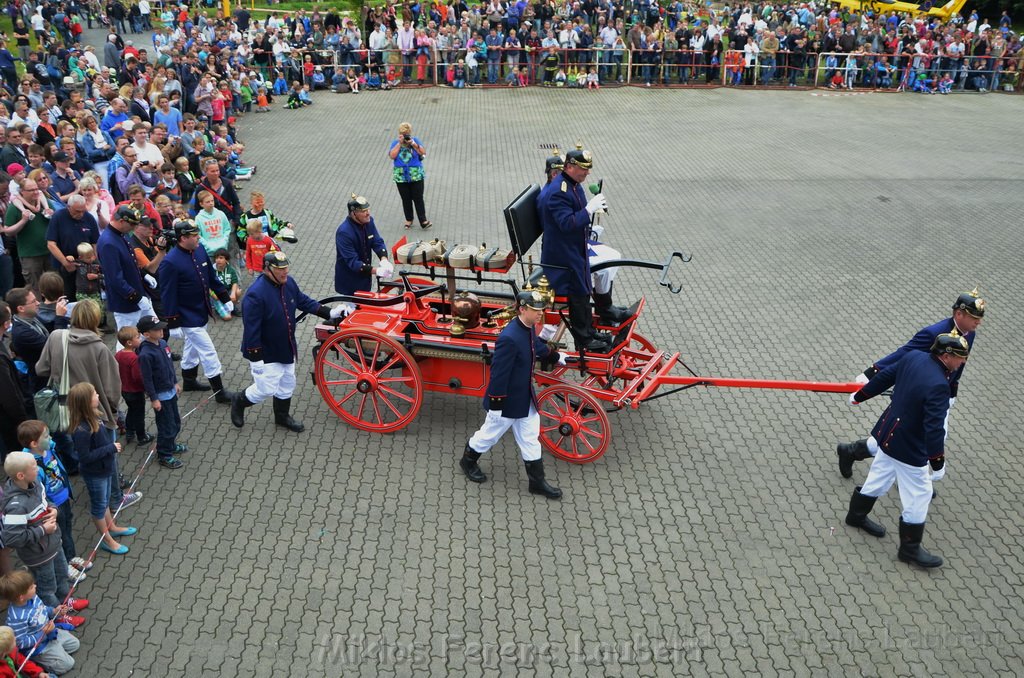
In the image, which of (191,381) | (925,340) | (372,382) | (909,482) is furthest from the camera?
(191,381)

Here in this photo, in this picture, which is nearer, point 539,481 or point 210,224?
point 539,481

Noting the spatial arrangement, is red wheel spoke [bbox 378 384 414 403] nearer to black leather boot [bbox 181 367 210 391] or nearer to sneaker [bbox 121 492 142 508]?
black leather boot [bbox 181 367 210 391]

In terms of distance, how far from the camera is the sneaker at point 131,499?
240 inches

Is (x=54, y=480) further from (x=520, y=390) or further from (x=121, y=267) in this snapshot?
(x=520, y=390)

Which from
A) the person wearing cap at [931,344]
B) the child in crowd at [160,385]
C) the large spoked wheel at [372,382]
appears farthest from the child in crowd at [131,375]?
the person wearing cap at [931,344]

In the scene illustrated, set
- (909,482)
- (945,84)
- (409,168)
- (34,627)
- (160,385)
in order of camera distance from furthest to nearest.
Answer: (945,84) → (409,168) → (160,385) → (909,482) → (34,627)

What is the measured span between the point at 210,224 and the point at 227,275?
23.9 inches

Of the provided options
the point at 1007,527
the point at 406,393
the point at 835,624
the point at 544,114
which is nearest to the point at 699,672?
the point at 835,624

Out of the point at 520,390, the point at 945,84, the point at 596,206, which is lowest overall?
the point at 520,390

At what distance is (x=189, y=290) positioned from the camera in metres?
7.10

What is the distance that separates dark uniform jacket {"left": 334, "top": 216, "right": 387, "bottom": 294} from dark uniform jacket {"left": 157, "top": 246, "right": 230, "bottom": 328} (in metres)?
1.24

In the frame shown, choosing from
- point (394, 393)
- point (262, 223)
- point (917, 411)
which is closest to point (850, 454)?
point (917, 411)

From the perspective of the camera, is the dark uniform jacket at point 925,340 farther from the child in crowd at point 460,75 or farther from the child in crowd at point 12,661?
the child in crowd at point 460,75

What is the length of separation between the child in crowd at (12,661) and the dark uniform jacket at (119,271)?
3.74m
